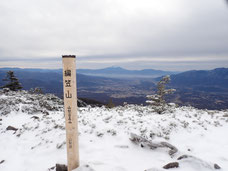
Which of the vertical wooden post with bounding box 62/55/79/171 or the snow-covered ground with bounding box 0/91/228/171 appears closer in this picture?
the vertical wooden post with bounding box 62/55/79/171

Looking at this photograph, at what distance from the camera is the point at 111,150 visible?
6.80m

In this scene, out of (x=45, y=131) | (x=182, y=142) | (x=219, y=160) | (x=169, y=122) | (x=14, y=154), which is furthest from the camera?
(x=169, y=122)

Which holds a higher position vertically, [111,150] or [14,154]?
[111,150]

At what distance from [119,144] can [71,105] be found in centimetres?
430

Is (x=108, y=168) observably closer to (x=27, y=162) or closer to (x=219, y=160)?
(x=27, y=162)

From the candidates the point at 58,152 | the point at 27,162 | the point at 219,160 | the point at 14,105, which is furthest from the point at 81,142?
the point at 14,105

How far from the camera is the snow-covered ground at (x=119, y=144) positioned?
5805mm

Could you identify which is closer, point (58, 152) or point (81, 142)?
point (58, 152)

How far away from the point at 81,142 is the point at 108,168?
8.70ft

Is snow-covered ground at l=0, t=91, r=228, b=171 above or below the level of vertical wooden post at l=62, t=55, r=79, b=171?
below

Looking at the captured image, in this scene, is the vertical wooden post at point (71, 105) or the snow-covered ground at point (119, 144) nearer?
the vertical wooden post at point (71, 105)

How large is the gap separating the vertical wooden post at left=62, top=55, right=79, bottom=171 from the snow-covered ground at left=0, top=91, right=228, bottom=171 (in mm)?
616

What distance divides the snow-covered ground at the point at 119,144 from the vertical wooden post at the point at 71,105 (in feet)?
2.02

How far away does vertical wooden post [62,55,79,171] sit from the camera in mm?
4008
